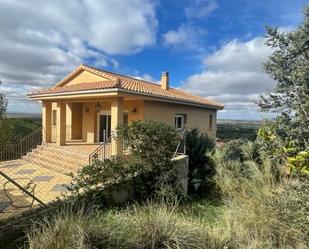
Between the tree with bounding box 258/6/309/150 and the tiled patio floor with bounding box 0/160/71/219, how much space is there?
22.1 feet

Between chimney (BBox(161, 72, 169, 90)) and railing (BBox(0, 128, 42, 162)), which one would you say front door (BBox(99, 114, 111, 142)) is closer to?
railing (BBox(0, 128, 42, 162))

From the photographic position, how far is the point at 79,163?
14.1 meters

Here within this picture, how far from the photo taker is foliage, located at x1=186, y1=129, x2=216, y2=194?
1351 centimetres

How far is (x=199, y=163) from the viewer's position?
47.6 ft

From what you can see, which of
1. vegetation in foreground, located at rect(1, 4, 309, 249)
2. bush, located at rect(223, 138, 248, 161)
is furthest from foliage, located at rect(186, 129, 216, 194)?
vegetation in foreground, located at rect(1, 4, 309, 249)

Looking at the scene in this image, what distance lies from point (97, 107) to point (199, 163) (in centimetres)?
913

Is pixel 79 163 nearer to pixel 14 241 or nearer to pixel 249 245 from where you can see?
pixel 14 241

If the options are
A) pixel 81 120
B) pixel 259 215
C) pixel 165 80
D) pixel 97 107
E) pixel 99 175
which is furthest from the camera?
pixel 165 80

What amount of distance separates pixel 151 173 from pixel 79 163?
558cm

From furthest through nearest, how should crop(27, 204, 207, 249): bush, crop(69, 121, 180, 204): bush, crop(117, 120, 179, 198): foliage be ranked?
1. crop(117, 120, 179, 198): foliage
2. crop(69, 121, 180, 204): bush
3. crop(27, 204, 207, 249): bush

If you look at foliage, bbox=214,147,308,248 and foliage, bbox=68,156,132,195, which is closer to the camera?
foliage, bbox=214,147,308,248

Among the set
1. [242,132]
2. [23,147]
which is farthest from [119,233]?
[242,132]

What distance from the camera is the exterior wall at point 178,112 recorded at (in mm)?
16844

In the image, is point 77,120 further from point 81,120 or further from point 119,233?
point 119,233
